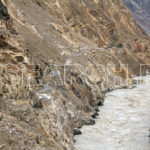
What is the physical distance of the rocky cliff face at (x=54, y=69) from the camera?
13.6 metres

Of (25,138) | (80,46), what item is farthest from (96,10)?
(25,138)

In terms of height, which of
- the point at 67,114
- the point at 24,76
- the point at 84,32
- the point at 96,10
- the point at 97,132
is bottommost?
the point at 97,132

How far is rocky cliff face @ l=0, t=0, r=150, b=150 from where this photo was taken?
44.7ft

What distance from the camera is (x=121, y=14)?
266 ft

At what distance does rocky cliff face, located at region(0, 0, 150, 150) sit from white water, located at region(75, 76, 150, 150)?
1028 millimetres

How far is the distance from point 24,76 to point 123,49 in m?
47.1

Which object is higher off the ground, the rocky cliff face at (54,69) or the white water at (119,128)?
the rocky cliff face at (54,69)

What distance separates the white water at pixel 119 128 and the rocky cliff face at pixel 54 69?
1.03 meters

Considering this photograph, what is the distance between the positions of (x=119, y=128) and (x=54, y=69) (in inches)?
325

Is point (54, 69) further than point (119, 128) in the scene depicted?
Yes

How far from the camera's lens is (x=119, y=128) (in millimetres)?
22172

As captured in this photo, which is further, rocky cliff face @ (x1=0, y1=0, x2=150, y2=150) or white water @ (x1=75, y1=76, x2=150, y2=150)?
white water @ (x1=75, y1=76, x2=150, y2=150)

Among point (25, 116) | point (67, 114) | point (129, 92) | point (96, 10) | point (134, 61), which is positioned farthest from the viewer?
point (96, 10)

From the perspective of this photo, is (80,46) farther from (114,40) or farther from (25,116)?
(25,116)
